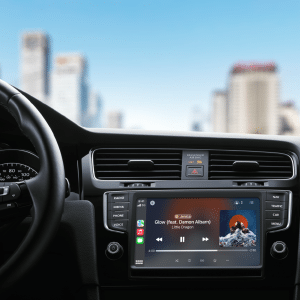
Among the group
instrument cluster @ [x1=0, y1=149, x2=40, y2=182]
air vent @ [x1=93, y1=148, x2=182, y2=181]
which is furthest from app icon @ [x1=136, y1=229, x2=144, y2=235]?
instrument cluster @ [x1=0, y1=149, x2=40, y2=182]

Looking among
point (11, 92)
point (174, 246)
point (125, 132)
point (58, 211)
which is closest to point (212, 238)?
point (174, 246)

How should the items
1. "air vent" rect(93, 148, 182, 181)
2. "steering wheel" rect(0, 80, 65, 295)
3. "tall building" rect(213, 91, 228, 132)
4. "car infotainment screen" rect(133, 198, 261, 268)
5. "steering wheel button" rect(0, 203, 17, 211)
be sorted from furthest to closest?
"tall building" rect(213, 91, 228, 132), "air vent" rect(93, 148, 182, 181), "car infotainment screen" rect(133, 198, 261, 268), "steering wheel button" rect(0, 203, 17, 211), "steering wheel" rect(0, 80, 65, 295)

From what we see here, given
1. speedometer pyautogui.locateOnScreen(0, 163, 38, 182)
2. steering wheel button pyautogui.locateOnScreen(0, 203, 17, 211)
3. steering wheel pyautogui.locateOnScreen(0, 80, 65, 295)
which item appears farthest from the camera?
speedometer pyautogui.locateOnScreen(0, 163, 38, 182)

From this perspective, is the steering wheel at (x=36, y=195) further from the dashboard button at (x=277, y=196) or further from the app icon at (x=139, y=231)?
the dashboard button at (x=277, y=196)

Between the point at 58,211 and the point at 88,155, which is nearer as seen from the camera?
the point at 58,211

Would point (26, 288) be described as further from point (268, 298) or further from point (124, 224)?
point (268, 298)

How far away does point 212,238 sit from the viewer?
6.98 feet

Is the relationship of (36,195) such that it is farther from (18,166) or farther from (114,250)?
(114,250)

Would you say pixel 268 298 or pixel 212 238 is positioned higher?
pixel 212 238

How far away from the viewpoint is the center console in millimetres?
2129

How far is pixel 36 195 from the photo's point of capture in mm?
1459

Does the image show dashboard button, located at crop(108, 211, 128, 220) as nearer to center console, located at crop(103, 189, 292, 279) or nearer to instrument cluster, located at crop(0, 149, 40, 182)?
center console, located at crop(103, 189, 292, 279)

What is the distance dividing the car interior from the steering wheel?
0.50 metres

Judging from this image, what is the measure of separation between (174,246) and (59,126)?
37.6 inches
